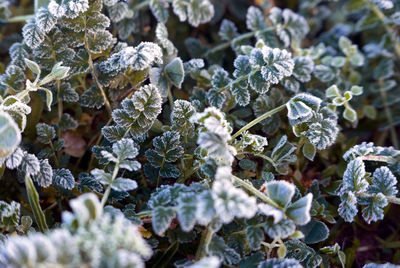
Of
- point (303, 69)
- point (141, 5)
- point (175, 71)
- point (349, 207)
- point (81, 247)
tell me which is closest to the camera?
point (81, 247)

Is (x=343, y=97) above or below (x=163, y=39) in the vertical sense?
below

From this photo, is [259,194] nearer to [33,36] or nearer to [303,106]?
[303,106]

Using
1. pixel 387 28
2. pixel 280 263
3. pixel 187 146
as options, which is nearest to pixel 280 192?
pixel 280 263

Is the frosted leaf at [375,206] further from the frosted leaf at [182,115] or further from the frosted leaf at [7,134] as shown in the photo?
the frosted leaf at [7,134]

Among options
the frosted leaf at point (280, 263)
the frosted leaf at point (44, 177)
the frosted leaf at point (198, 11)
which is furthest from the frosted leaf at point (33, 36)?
the frosted leaf at point (280, 263)

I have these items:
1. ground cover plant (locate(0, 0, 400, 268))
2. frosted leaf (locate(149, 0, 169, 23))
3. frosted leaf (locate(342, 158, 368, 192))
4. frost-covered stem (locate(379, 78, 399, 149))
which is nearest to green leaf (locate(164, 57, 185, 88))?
ground cover plant (locate(0, 0, 400, 268))

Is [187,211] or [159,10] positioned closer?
[187,211]
